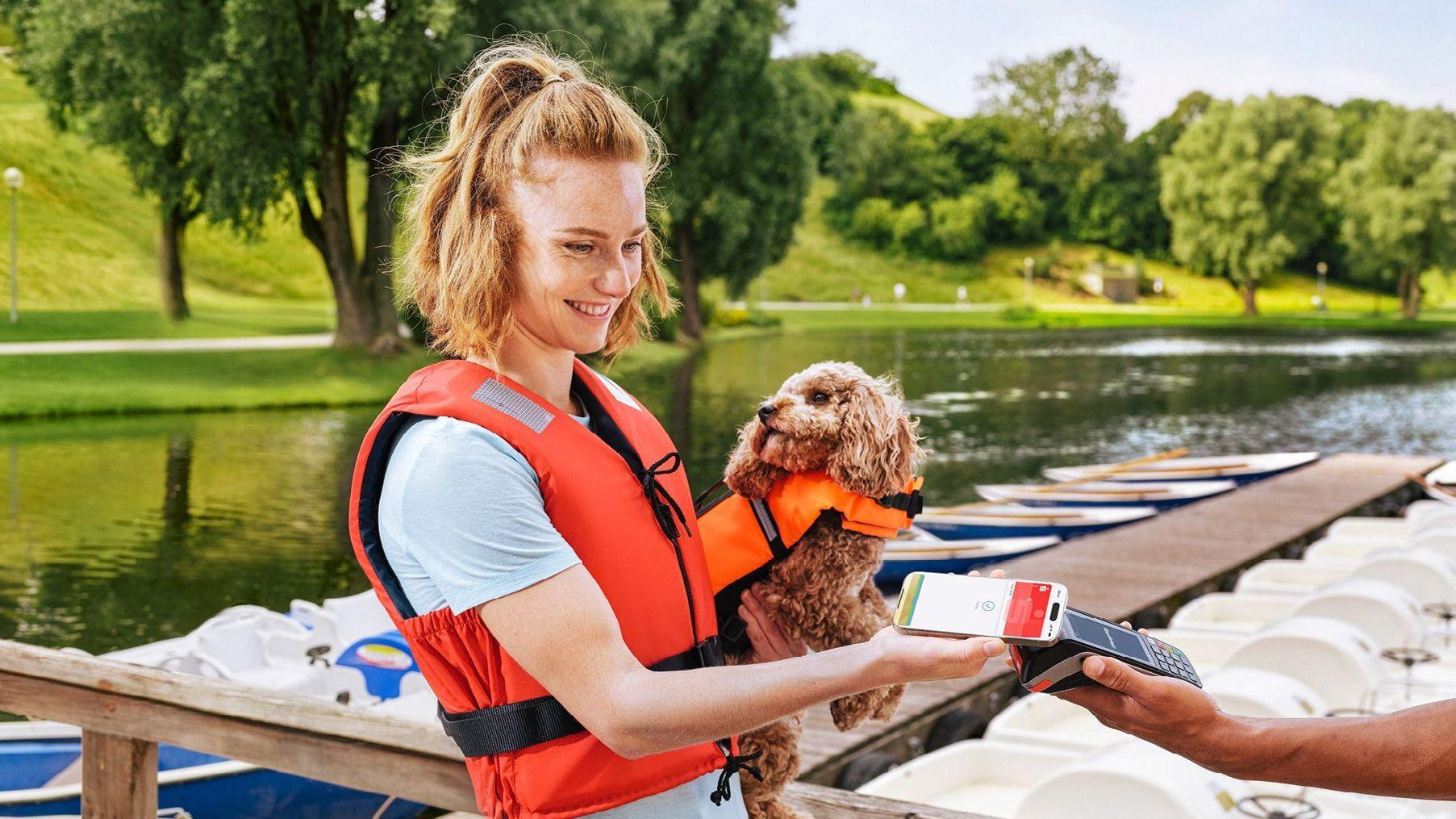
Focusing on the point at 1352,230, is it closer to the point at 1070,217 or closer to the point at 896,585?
the point at 1070,217

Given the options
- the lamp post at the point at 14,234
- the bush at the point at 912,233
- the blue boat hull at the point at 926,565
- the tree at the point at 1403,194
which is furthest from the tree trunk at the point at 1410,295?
the blue boat hull at the point at 926,565

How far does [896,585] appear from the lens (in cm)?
947

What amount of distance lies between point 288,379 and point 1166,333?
42.4m

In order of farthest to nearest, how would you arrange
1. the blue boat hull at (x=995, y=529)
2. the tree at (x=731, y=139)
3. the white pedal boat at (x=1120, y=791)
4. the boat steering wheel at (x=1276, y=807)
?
the tree at (x=731, y=139)
the blue boat hull at (x=995, y=529)
the boat steering wheel at (x=1276, y=807)
the white pedal boat at (x=1120, y=791)

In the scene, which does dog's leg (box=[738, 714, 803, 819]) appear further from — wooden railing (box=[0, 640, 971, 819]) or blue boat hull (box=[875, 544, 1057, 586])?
blue boat hull (box=[875, 544, 1057, 586])

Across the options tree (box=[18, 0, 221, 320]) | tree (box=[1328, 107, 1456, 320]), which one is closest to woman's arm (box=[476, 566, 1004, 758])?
tree (box=[18, 0, 221, 320])

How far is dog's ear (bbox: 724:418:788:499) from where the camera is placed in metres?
2.13

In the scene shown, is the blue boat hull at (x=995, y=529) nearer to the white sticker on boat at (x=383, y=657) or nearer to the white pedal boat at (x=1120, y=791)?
the white sticker on boat at (x=383, y=657)

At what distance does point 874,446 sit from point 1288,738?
2.54 feet

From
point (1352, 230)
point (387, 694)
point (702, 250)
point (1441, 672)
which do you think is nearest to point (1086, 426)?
point (702, 250)

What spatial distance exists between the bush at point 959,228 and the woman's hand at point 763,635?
7021cm

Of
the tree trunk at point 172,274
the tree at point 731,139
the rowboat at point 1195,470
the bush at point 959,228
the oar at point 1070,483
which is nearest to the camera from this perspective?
the oar at point 1070,483

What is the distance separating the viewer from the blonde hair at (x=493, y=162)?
1.46 metres

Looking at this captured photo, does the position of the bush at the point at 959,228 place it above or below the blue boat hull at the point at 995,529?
above
